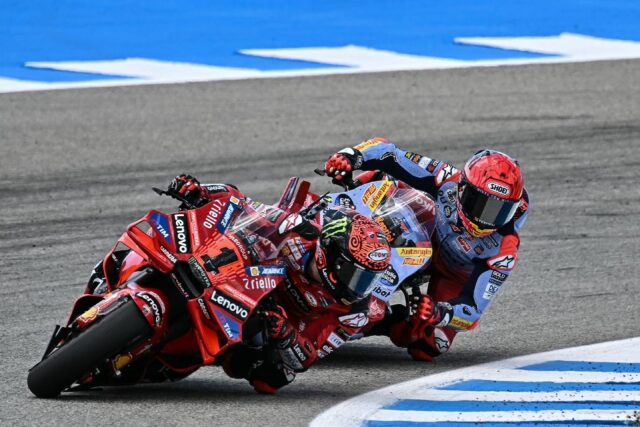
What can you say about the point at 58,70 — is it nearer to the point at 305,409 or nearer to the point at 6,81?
the point at 6,81

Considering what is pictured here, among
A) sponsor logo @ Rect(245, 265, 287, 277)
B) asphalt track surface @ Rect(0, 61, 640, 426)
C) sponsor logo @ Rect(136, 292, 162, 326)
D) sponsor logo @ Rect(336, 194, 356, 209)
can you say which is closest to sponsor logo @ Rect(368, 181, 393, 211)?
sponsor logo @ Rect(336, 194, 356, 209)

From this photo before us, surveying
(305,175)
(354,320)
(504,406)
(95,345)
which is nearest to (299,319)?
(354,320)

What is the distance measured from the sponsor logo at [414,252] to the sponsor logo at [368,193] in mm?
410

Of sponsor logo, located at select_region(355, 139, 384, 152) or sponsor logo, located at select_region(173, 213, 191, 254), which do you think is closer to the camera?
sponsor logo, located at select_region(173, 213, 191, 254)

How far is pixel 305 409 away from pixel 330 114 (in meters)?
8.88

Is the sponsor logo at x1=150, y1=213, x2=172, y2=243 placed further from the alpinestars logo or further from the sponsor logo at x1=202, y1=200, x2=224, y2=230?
the alpinestars logo

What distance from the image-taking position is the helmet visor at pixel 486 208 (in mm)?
8008

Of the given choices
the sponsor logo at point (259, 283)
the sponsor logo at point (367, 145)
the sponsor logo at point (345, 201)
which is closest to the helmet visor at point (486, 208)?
the sponsor logo at point (345, 201)

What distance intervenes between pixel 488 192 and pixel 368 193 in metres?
0.77

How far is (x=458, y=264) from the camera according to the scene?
8430mm

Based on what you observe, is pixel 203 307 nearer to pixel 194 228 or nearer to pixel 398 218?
pixel 194 228

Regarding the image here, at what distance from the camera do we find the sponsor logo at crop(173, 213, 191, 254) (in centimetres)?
700

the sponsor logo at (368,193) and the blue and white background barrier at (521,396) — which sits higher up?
the sponsor logo at (368,193)

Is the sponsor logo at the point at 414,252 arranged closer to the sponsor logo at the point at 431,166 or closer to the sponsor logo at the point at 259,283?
the sponsor logo at the point at 431,166
